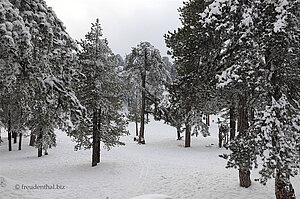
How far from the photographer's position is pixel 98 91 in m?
13.9

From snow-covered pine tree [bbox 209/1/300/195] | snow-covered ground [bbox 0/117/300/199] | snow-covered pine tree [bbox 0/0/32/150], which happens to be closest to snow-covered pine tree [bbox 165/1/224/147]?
snow-covered pine tree [bbox 209/1/300/195]

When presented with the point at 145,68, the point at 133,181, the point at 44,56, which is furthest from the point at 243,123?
the point at 145,68

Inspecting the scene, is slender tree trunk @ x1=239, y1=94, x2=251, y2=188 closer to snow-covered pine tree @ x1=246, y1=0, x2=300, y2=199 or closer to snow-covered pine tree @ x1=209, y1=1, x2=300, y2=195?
snow-covered pine tree @ x1=209, y1=1, x2=300, y2=195

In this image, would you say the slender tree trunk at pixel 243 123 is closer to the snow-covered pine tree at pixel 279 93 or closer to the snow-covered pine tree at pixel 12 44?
the snow-covered pine tree at pixel 279 93

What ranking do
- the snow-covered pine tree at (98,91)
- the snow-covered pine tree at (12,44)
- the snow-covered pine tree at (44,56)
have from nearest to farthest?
1. the snow-covered pine tree at (12,44)
2. the snow-covered pine tree at (44,56)
3. the snow-covered pine tree at (98,91)

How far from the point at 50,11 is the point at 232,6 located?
547 cm

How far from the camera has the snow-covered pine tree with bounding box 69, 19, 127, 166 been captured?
1385cm

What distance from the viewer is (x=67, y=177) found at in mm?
12789

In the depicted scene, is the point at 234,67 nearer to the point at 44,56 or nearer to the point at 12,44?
the point at 44,56

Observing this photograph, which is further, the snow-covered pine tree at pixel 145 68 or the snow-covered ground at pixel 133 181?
the snow-covered pine tree at pixel 145 68

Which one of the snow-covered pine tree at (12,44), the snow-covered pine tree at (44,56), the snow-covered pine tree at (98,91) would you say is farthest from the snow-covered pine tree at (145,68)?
the snow-covered pine tree at (12,44)

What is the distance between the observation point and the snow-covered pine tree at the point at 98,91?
45.4 ft

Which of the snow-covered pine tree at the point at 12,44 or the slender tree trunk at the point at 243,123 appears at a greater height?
the snow-covered pine tree at the point at 12,44

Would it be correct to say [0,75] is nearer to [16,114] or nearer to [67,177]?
[67,177]
